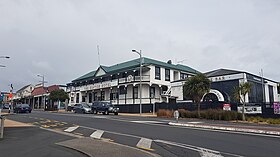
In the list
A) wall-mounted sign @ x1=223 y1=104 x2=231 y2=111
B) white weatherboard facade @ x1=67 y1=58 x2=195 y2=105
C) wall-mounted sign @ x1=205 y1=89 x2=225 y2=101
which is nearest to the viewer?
wall-mounted sign @ x1=223 y1=104 x2=231 y2=111

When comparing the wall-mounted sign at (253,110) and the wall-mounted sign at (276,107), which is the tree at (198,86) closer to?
the wall-mounted sign at (253,110)

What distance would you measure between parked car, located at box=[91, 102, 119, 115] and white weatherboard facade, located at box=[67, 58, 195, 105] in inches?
312

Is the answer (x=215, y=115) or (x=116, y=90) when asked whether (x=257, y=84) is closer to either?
(x=215, y=115)

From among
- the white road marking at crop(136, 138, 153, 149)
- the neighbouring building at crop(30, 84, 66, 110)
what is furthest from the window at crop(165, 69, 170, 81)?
the neighbouring building at crop(30, 84, 66, 110)

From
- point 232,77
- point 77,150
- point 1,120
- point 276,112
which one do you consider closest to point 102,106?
point 232,77

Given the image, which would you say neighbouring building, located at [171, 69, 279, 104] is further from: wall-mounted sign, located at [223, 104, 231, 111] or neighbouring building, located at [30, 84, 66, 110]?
neighbouring building, located at [30, 84, 66, 110]

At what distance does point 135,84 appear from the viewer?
41.2 m

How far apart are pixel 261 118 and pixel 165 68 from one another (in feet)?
72.2

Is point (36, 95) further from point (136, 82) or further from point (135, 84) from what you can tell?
point (136, 82)

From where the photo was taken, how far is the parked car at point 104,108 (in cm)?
3341

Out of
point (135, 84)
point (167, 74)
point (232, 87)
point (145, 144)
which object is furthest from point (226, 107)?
point (167, 74)

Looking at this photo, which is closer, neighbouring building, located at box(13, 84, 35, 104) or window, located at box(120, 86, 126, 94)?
window, located at box(120, 86, 126, 94)

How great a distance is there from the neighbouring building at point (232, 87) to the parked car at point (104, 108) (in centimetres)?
1197

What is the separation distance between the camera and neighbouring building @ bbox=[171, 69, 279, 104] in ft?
108
